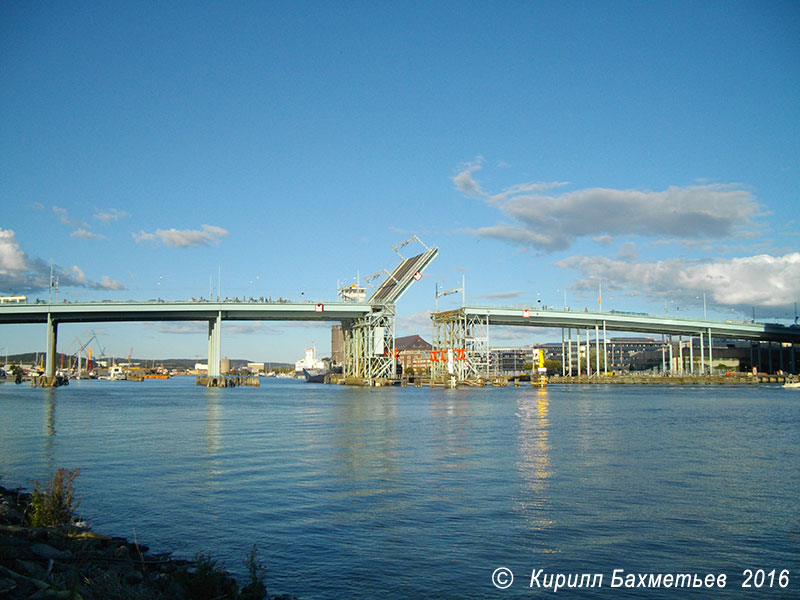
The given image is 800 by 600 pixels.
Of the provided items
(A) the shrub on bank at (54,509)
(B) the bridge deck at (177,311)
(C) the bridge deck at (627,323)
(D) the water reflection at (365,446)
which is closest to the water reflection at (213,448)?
(D) the water reflection at (365,446)

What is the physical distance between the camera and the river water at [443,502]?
31.4 feet

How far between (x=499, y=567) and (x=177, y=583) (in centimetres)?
449

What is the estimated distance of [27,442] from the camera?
23828mm

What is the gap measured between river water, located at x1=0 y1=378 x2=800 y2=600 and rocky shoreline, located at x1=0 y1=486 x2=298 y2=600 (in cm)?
95

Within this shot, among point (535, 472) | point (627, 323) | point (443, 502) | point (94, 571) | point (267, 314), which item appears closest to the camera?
point (94, 571)

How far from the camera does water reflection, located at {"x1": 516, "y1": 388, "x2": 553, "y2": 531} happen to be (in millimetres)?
12508

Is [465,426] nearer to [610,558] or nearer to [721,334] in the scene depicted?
[610,558]

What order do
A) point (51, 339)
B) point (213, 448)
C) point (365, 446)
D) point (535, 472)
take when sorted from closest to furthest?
point (535, 472) → point (213, 448) → point (365, 446) → point (51, 339)

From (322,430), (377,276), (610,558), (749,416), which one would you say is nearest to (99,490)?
(610,558)

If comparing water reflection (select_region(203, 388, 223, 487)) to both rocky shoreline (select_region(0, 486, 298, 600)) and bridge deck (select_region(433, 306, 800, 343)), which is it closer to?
rocky shoreline (select_region(0, 486, 298, 600))

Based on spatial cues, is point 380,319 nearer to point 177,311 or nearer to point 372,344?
point 372,344

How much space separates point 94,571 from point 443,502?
292 inches

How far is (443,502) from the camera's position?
1361 centimetres

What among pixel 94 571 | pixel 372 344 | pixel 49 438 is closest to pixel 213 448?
pixel 49 438
